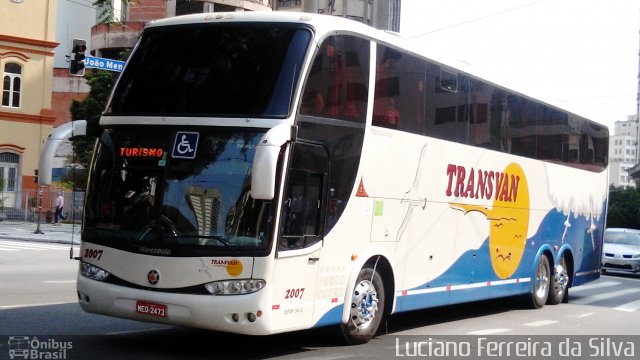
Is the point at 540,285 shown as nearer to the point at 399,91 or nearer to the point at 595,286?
the point at 399,91

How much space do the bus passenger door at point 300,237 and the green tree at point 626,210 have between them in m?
42.2

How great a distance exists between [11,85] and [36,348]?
41432 mm

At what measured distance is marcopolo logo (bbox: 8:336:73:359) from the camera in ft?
28.2

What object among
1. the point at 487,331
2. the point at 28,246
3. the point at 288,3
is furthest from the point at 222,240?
the point at 288,3

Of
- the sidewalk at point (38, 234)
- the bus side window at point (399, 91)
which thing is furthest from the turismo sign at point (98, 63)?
the bus side window at point (399, 91)

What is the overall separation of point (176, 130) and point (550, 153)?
29.9 ft

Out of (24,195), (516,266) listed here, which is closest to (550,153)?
(516,266)

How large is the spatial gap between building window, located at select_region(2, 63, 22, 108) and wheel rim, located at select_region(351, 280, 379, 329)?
134 feet

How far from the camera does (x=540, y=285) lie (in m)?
16.5

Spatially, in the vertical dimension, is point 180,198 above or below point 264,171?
below

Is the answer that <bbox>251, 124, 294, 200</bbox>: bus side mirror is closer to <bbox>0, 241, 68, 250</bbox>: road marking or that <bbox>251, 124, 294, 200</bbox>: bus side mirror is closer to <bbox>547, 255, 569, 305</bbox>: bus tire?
<bbox>547, 255, 569, 305</bbox>: bus tire

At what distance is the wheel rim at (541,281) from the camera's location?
53.6ft

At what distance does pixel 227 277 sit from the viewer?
8.62 meters

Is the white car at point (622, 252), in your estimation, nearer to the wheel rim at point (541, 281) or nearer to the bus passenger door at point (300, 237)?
the wheel rim at point (541, 281)
